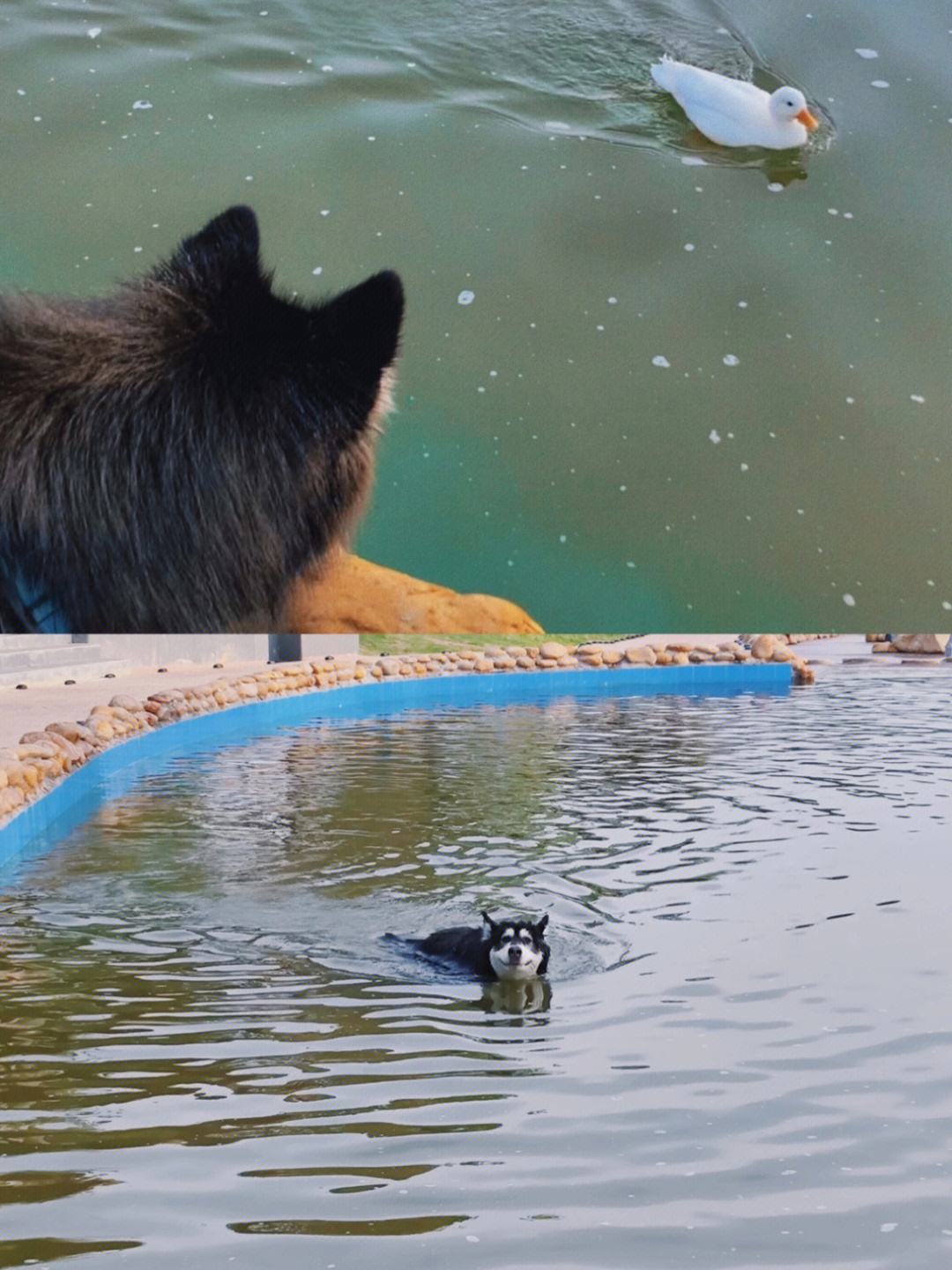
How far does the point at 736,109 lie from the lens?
3.71 metres

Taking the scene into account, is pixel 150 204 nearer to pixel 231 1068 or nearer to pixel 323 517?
pixel 323 517

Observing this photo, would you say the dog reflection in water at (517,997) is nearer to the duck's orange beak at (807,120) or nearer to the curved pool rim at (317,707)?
the curved pool rim at (317,707)

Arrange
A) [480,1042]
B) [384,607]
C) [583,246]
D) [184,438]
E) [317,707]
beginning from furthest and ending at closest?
[317,707]
[583,246]
[384,607]
[184,438]
[480,1042]

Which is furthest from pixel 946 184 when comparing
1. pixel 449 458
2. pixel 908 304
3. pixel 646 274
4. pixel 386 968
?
pixel 386 968

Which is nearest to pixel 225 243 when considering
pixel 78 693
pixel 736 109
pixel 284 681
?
pixel 736 109

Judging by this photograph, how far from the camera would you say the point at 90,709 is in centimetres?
733

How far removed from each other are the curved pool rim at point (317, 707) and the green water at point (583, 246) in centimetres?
182

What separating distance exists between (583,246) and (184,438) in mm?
1109

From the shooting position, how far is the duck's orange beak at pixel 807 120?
3748 millimetres

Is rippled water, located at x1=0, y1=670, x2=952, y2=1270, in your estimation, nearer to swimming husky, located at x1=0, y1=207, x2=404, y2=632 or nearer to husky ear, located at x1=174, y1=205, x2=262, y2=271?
swimming husky, located at x1=0, y1=207, x2=404, y2=632

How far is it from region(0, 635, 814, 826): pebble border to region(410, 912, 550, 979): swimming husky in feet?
5.56

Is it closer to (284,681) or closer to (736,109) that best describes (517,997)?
(736,109)

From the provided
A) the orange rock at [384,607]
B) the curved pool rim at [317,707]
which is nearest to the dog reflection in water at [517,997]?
the orange rock at [384,607]

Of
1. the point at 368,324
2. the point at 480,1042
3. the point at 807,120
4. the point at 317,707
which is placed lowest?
the point at 480,1042
